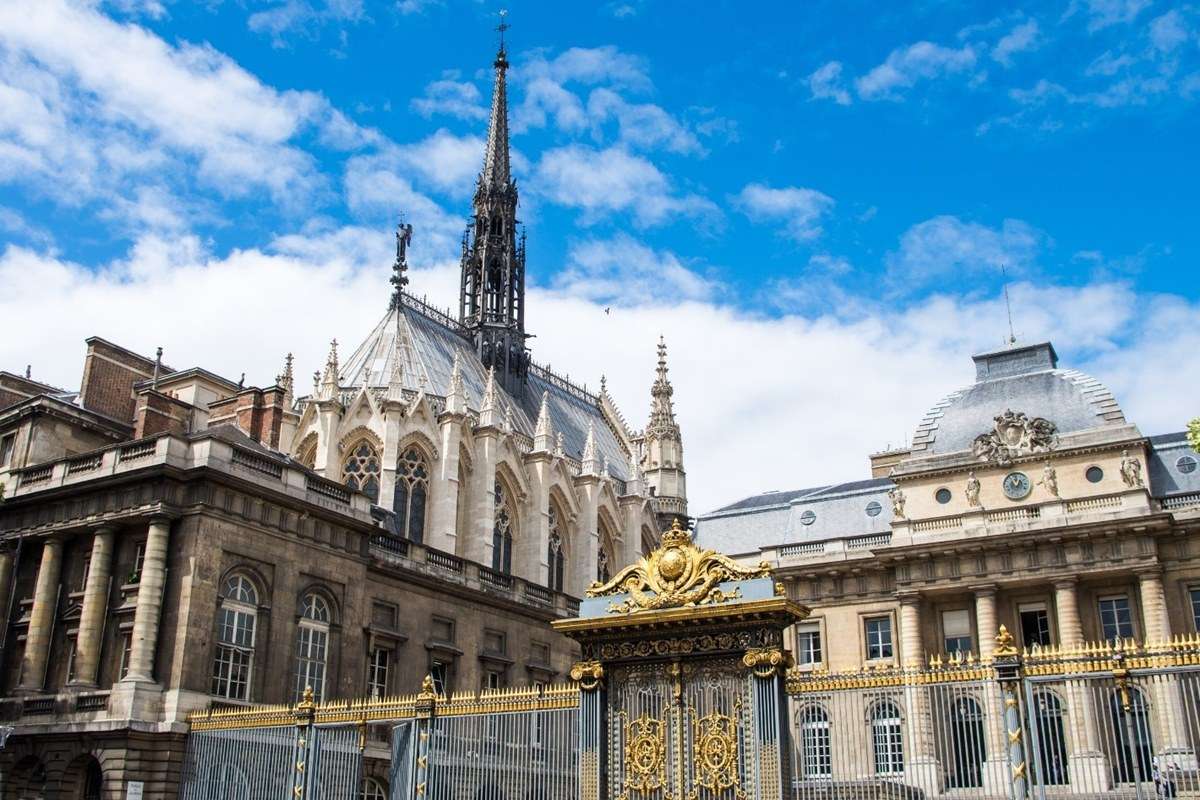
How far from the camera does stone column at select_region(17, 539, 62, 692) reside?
88.3 ft

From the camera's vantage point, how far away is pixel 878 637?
35594mm

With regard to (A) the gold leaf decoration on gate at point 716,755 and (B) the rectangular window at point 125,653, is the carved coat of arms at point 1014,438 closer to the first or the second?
(B) the rectangular window at point 125,653

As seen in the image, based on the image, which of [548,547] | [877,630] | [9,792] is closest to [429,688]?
[9,792]

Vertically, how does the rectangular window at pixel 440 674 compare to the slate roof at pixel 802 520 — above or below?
below

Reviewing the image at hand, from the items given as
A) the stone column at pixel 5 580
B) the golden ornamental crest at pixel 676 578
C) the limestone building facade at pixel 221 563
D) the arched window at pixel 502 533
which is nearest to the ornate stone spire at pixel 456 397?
the limestone building facade at pixel 221 563

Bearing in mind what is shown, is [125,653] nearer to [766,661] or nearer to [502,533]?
[766,661]

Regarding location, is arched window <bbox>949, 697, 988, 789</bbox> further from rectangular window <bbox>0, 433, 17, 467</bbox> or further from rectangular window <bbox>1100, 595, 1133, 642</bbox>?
rectangular window <bbox>0, 433, 17, 467</bbox>

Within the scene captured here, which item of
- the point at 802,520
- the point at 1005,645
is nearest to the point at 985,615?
the point at 802,520

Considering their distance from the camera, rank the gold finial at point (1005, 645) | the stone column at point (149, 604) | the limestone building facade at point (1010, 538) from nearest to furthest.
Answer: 1. the gold finial at point (1005, 645)
2. the stone column at point (149, 604)
3. the limestone building facade at point (1010, 538)

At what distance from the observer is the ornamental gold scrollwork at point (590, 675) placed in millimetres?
14633

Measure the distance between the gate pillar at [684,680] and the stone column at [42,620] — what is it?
1716cm

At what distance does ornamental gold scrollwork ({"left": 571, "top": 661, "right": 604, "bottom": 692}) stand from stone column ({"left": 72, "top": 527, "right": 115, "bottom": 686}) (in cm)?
1515

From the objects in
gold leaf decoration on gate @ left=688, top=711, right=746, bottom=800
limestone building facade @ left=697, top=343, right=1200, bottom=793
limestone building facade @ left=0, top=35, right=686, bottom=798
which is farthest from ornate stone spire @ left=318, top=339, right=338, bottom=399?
gold leaf decoration on gate @ left=688, top=711, right=746, bottom=800

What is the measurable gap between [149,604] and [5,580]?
6047 mm
